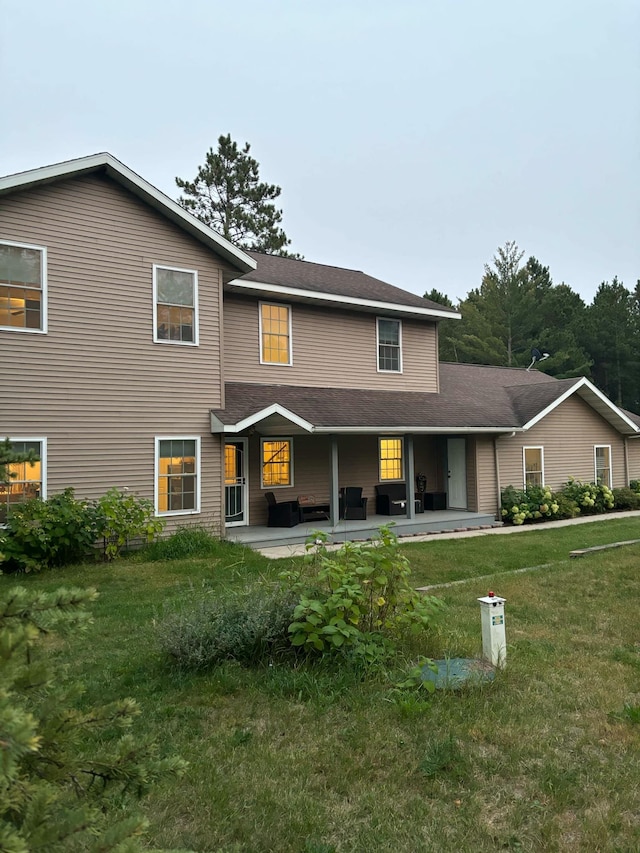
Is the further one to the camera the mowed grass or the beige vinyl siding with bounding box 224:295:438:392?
the beige vinyl siding with bounding box 224:295:438:392

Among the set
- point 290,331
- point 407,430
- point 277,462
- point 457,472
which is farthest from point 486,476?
point 290,331

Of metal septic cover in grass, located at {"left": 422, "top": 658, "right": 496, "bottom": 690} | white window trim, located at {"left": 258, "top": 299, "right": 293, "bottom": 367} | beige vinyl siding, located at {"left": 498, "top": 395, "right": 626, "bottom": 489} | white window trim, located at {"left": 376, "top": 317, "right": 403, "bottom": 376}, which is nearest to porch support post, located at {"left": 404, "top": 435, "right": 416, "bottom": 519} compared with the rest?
white window trim, located at {"left": 376, "top": 317, "right": 403, "bottom": 376}

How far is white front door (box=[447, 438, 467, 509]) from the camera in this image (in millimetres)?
16641

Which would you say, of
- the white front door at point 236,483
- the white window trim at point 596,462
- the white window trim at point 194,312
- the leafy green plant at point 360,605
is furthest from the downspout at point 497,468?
the leafy green plant at point 360,605

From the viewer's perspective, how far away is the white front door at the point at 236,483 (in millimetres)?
13477

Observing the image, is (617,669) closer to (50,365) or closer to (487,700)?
(487,700)

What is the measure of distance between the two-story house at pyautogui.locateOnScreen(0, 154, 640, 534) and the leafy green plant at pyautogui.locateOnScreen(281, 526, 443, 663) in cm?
465

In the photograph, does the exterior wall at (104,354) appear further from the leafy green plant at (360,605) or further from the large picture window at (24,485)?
the leafy green plant at (360,605)

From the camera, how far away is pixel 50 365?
10367 mm

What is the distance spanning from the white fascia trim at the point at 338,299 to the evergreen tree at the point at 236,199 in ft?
55.0

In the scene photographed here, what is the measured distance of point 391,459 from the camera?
1639 centimetres

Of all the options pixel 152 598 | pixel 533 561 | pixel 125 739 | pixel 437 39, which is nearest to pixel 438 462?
pixel 533 561

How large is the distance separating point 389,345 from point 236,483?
229 inches

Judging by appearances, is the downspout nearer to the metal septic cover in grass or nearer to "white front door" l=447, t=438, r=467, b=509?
"white front door" l=447, t=438, r=467, b=509
